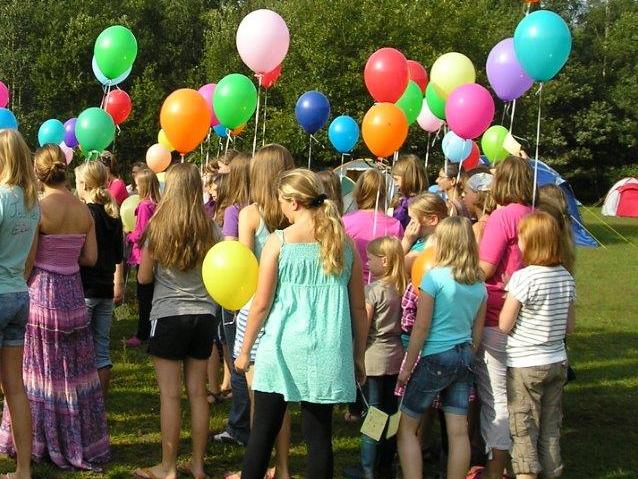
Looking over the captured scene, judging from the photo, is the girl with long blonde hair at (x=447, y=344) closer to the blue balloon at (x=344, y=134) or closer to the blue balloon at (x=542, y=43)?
the blue balloon at (x=542, y=43)

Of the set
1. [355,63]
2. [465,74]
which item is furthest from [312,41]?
[465,74]

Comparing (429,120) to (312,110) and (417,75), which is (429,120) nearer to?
(417,75)

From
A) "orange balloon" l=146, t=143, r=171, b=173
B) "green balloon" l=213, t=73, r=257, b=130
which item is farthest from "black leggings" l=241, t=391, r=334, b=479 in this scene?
"orange balloon" l=146, t=143, r=171, b=173

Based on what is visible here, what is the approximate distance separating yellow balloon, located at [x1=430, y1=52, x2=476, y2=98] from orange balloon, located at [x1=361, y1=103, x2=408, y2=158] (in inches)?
42.3

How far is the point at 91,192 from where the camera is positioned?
4906mm

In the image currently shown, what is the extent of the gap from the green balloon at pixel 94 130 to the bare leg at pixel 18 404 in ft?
12.2

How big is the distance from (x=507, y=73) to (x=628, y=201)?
23.4 metres

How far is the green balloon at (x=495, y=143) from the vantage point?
27.2 ft

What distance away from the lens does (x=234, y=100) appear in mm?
6375

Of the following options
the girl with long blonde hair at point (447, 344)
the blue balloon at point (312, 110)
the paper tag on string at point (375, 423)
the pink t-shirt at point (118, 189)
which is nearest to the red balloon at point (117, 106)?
the pink t-shirt at point (118, 189)

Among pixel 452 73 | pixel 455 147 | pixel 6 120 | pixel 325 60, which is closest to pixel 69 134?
pixel 6 120

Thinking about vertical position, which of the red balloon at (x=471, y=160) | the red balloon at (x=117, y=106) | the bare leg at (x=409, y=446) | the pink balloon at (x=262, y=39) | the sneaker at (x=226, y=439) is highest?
the pink balloon at (x=262, y=39)

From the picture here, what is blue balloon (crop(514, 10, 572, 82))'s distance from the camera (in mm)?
5062

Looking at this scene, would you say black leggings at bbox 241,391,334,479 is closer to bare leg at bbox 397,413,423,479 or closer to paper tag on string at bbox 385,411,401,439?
paper tag on string at bbox 385,411,401,439
